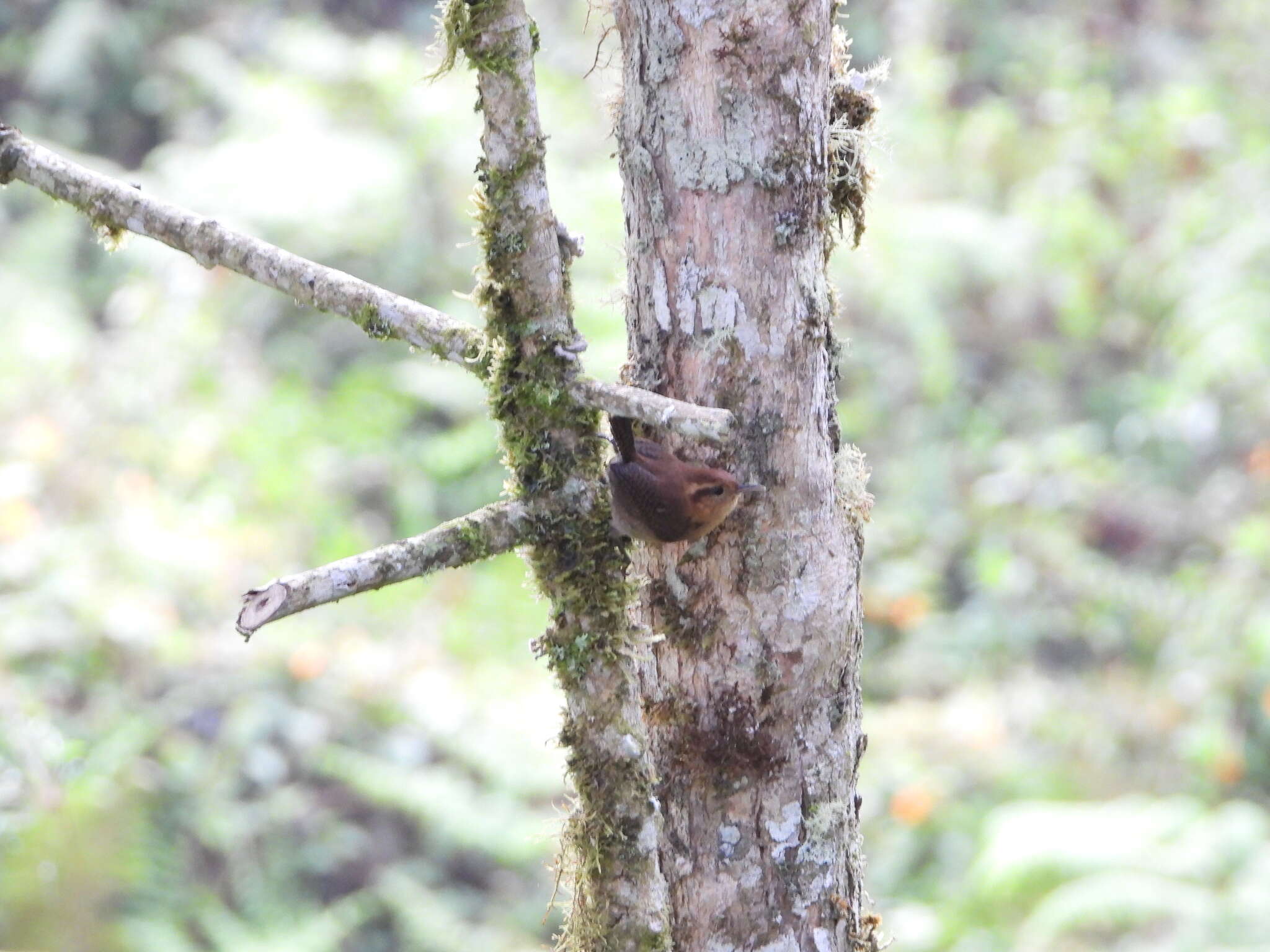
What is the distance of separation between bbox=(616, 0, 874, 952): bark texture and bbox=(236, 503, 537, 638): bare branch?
234 millimetres

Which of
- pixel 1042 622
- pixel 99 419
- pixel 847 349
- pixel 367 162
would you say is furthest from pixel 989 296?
pixel 847 349

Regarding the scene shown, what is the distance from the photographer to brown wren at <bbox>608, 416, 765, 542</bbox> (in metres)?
1.50

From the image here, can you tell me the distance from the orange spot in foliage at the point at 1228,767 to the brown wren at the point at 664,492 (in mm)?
3995

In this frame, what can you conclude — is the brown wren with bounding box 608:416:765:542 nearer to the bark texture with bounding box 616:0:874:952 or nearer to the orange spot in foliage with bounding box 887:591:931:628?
the bark texture with bounding box 616:0:874:952

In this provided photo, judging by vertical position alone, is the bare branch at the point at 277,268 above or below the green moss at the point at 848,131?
below

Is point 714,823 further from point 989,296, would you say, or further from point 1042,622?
point 989,296

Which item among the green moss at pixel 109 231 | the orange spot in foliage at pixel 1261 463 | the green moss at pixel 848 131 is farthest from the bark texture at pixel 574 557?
the orange spot in foliage at pixel 1261 463

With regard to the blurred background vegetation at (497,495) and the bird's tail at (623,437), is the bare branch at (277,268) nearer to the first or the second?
the bird's tail at (623,437)

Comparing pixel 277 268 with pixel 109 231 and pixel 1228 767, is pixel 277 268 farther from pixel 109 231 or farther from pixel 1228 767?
pixel 1228 767

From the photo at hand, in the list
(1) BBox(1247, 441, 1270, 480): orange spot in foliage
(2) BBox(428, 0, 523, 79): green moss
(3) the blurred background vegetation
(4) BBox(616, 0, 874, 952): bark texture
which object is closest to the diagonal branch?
(4) BBox(616, 0, 874, 952): bark texture

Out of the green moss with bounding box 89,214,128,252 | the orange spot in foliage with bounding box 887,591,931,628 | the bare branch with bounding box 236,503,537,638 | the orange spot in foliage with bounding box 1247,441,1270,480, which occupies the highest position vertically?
the orange spot in foliage with bounding box 1247,441,1270,480

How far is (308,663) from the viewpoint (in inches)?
183

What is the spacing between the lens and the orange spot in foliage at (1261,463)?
5066 mm

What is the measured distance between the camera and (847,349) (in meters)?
1.84
